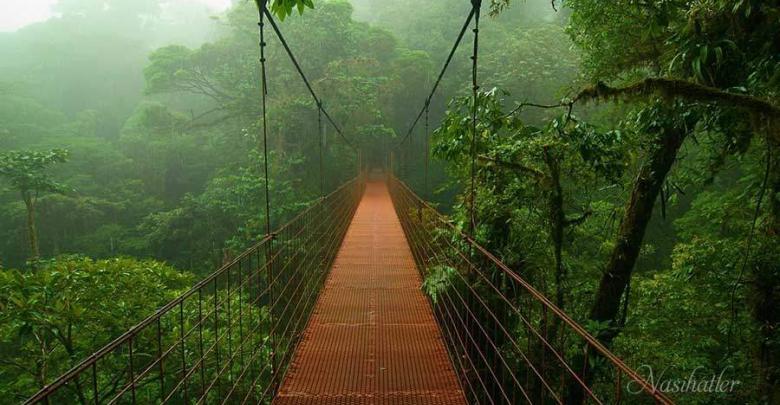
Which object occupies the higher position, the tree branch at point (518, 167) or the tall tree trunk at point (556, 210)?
the tree branch at point (518, 167)

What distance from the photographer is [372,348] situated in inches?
86.0

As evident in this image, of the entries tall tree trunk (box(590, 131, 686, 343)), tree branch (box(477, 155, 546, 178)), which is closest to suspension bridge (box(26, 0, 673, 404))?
tall tree trunk (box(590, 131, 686, 343))

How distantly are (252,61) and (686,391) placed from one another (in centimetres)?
1084

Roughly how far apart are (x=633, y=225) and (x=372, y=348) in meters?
1.73

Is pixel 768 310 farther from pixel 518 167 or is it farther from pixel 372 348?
pixel 372 348

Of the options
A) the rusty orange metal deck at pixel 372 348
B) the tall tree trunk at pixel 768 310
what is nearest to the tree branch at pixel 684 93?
the tall tree trunk at pixel 768 310

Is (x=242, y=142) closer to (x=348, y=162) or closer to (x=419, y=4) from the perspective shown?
(x=348, y=162)

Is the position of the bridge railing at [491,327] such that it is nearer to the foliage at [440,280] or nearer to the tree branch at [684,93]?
the foliage at [440,280]

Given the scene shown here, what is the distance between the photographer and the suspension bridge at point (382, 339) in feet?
3.58

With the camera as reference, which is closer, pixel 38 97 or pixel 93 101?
pixel 38 97

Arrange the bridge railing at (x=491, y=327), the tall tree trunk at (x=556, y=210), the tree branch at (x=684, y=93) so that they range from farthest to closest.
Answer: the tall tree trunk at (x=556, y=210)
the tree branch at (x=684, y=93)
the bridge railing at (x=491, y=327)

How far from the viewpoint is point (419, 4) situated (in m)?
17.2

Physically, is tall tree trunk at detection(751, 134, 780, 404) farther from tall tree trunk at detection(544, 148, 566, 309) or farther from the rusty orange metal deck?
the rusty orange metal deck

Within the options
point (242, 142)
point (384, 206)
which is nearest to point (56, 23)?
point (242, 142)
